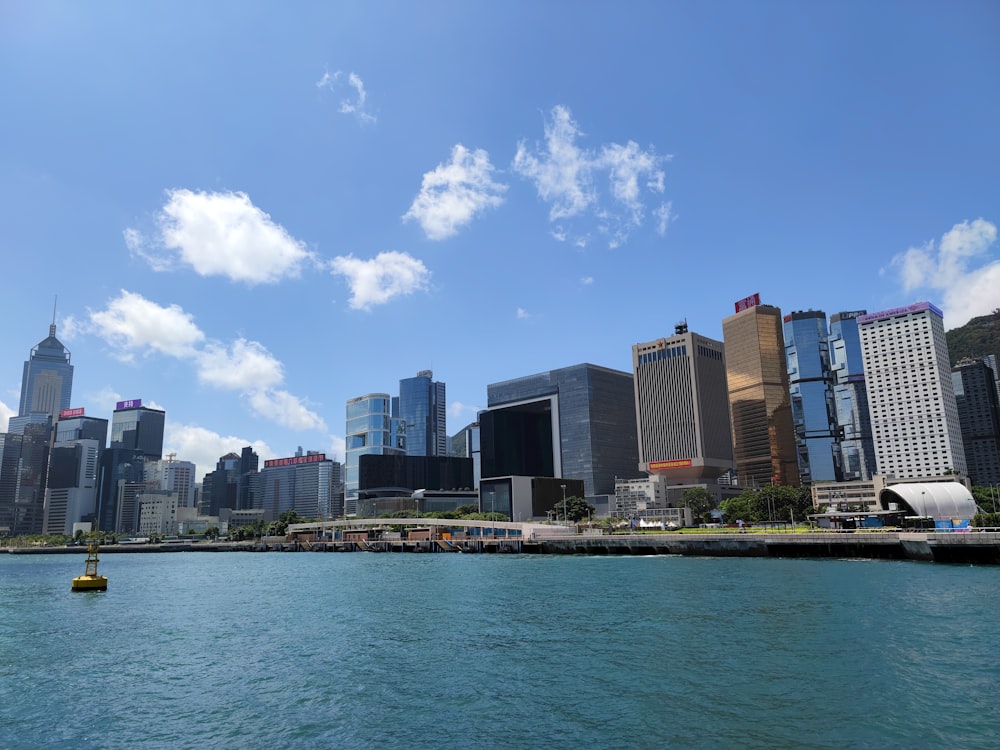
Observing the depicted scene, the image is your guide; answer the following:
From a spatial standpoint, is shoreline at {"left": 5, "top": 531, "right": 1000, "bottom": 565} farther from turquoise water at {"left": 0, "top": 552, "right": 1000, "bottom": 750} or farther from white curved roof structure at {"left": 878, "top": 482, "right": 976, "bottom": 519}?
white curved roof structure at {"left": 878, "top": 482, "right": 976, "bottom": 519}

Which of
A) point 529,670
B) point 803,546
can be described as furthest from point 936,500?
point 529,670

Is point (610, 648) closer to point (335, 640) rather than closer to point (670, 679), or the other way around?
point (670, 679)

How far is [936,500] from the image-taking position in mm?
126438

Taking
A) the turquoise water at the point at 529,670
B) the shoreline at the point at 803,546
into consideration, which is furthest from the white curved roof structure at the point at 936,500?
the turquoise water at the point at 529,670

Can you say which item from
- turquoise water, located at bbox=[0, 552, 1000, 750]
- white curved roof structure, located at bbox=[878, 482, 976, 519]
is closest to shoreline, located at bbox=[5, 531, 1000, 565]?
turquoise water, located at bbox=[0, 552, 1000, 750]

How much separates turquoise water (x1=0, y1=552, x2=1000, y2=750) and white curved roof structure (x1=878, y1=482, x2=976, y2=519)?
69867mm

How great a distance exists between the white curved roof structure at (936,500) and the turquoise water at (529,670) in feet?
229

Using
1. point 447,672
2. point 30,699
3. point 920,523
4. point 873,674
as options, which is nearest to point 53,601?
point 30,699

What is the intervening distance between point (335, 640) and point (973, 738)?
3411cm

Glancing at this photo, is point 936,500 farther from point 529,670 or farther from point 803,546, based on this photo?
point 529,670

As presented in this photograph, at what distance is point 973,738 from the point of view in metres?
22.9

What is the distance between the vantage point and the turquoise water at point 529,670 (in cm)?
2483

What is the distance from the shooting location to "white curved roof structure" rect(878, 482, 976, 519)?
124938 mm

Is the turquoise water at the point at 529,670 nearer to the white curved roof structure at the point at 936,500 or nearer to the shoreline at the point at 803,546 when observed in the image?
the shoreline at the point at 803,546
